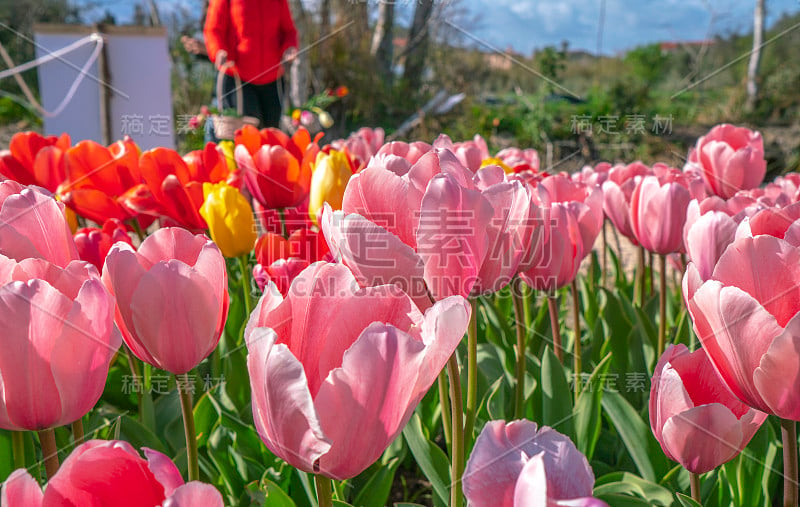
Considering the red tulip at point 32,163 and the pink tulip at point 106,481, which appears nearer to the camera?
the pink tulip at point 106,481

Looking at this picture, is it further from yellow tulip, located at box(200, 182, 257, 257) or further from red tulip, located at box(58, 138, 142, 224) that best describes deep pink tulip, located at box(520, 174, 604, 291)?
red tulip, located at box(58, 138, 142, 224)

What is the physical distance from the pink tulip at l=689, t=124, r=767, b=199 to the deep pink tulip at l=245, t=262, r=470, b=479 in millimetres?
1358

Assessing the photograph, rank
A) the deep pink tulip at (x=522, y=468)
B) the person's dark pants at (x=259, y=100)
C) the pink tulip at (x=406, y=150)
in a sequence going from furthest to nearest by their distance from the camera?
the person's dark pants at (x=259, y=100) < the pink tulip at (x=406, y=150) < the deep pink tulip at (x=522, y=468)

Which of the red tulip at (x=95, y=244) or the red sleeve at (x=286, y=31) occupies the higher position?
the red sleeve at (x=286, y=31)

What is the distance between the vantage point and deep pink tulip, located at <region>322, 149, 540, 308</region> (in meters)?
0.59

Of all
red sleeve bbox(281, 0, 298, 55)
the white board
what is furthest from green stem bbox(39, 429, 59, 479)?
red sleeve bbox(281, 0, 298, 55)

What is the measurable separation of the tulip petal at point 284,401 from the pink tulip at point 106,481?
78 mm

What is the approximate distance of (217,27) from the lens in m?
3.80

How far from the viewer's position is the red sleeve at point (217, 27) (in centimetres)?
378

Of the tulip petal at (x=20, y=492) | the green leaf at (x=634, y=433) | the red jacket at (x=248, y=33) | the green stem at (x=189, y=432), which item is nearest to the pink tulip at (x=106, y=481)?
the tulip petal at (x=20, y=492)

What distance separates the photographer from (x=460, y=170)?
65 cm

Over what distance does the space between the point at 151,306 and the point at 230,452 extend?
521 mm

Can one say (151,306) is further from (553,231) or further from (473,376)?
(553,231)

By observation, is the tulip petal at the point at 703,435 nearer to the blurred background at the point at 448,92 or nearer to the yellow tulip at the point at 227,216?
the yellow tulip at the point at 227,216
